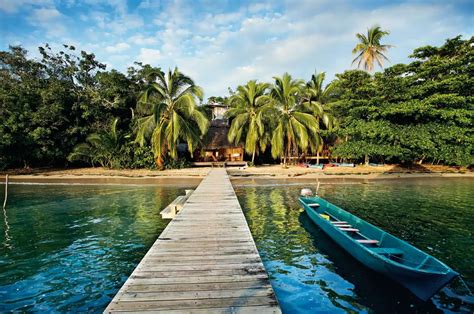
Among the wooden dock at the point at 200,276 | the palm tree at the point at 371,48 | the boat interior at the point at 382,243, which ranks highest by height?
the palm tree at the point at 371,48

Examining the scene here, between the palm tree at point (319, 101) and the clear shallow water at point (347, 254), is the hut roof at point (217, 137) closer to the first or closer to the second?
the palm tree at point (319, 101)

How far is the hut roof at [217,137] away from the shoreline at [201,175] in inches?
179

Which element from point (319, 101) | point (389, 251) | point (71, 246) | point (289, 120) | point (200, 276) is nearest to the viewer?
point (200, 276)

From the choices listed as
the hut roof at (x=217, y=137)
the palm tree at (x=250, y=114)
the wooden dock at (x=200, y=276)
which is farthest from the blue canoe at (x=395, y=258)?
the hut roof at (x=217, y=137)

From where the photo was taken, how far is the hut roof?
87.4 feet

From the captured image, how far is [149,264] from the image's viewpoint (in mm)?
4371

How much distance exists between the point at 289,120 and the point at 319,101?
5.81m

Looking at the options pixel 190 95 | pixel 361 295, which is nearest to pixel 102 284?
pixel 361 295

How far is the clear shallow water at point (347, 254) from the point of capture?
479 centimetres

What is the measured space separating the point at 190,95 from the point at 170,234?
16.3m

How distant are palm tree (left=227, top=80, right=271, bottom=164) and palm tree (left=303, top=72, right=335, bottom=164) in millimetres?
4352

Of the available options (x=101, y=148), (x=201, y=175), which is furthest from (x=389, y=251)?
(x=101, y=148)

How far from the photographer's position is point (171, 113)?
21281mm

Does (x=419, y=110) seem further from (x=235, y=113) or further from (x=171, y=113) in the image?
(x=171, y=113)
